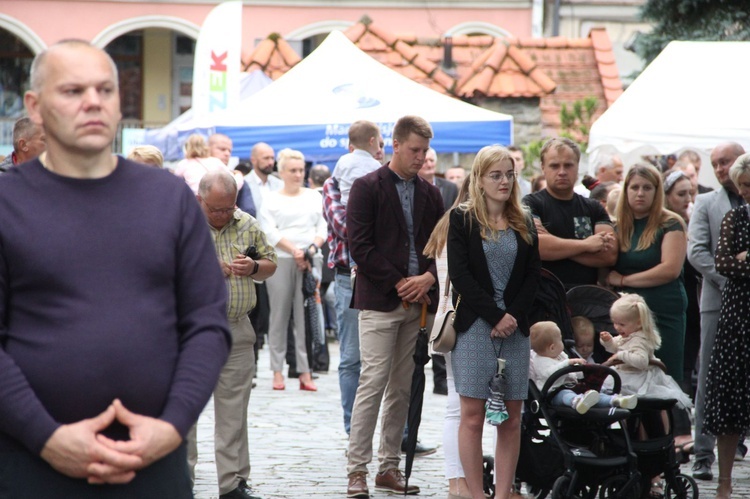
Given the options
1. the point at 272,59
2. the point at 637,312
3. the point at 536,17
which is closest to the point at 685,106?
the point at 637,312

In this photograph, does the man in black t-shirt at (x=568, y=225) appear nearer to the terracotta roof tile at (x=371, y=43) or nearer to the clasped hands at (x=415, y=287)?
Answer: the clasped hands at (x=415, y=287)

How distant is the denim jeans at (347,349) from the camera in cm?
789

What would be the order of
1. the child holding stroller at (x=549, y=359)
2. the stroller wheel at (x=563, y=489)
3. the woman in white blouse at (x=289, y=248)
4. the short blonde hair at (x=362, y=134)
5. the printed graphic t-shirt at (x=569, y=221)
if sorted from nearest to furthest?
the stroller wheel at (x=563, y=489), the child holding stroller at (x=549, y=359), the printed graphic t-shirt at (x=569, y=221), the short blonde hair at (x=362, y=134), the woman in white blouse at (x=289, y=248)

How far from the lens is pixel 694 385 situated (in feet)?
32.2

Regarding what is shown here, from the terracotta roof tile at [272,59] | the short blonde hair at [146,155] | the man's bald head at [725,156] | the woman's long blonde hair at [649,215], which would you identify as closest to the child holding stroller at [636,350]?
the woman's long blonde hair at [649,215]

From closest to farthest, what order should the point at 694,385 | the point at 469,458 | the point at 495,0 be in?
the point at 469,458 → the point at 694,385 → the point at 495,0

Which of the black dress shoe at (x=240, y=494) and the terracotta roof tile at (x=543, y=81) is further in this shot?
the terracotta roof tile at (x=543, y=81)

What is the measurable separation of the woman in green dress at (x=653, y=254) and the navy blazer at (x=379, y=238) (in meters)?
1.21

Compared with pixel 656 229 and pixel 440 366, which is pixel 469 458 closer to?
pixel 656 229

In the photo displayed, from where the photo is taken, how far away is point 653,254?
24.0 ft

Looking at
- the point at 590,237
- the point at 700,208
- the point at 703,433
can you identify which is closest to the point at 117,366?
the point at 590,237

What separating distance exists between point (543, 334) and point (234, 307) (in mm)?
1660

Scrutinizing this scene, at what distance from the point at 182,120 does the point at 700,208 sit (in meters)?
9.23

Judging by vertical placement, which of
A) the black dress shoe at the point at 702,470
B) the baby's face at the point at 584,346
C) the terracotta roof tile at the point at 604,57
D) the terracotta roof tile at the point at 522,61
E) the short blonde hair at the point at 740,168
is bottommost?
the black dress shoe at the point at 702,470
